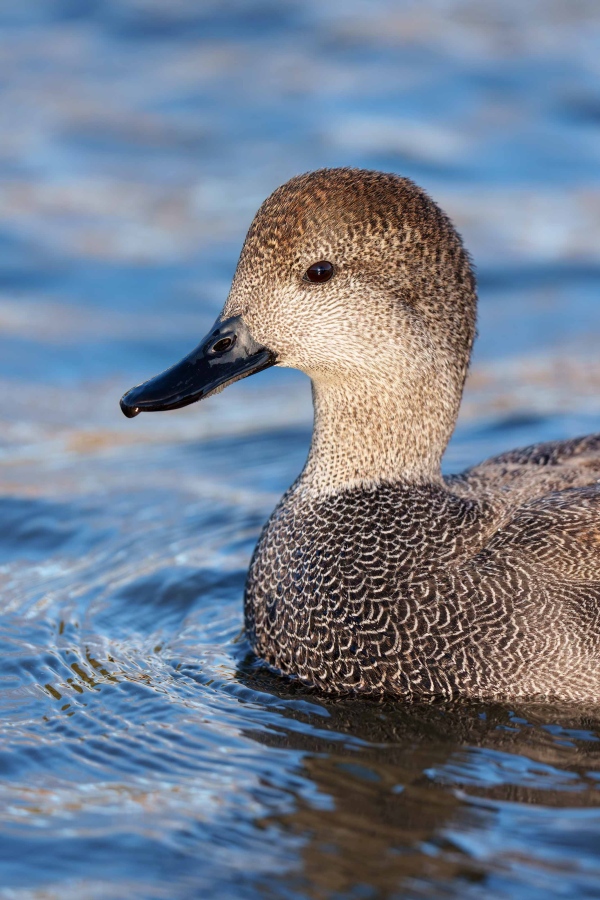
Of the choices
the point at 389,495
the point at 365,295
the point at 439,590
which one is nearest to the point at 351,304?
the point at 365,295

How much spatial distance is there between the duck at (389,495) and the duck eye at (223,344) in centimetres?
1

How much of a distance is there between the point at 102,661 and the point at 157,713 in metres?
0.62

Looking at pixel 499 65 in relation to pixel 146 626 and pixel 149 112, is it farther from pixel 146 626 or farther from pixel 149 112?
pixel 146 626

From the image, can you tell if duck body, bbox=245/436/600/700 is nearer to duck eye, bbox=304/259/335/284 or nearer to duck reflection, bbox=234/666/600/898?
duck reflection, bbox=234/666/600/898

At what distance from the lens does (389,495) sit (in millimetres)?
6090

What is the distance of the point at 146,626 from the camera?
6.67 m

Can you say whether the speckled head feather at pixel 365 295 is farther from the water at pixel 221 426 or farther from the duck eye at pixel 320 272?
the water at pixel 221 426

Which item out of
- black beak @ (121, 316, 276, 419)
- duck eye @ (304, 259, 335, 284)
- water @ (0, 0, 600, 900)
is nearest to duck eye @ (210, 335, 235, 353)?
black beak @ (121, 316, 276, 419)

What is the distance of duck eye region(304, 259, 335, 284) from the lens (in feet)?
19.1

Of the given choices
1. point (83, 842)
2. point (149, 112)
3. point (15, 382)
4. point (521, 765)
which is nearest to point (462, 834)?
point (521, 765)

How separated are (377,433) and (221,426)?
325 centimetres

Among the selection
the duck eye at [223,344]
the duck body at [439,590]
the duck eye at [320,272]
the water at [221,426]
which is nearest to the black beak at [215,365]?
the duck eye at [223,344]

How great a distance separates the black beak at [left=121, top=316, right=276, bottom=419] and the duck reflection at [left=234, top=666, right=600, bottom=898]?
1228 mm

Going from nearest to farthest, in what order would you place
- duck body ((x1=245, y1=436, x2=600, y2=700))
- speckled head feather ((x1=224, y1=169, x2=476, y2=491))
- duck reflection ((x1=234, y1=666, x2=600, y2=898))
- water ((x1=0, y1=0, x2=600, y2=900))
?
duck reflection ((x1=234, y1=666, x2=600, y2=898))
water ((x1=0, y1=0, x2=600, y2=900))
duck body ((x1=245, y1=436, x2=600, y2=700))
speckled head feather ((x1=224, y1=169, x2=476, y2=491))
